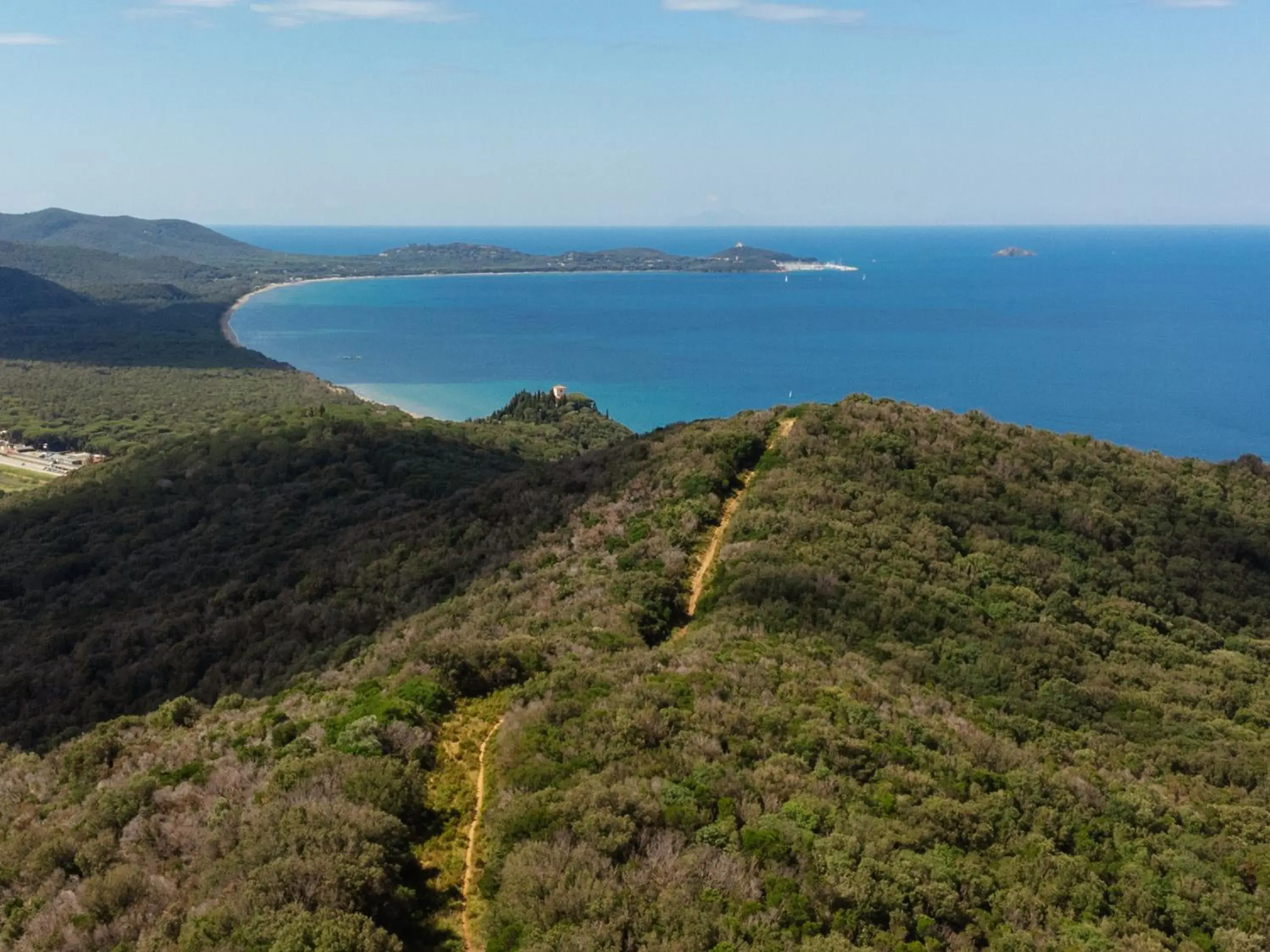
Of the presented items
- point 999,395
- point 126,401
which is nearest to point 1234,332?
point 999,395

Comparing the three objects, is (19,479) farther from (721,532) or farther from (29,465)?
(721,532)

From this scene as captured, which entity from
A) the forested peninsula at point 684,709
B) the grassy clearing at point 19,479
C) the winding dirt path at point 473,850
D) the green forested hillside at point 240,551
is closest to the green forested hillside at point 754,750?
the forested peninsula at point 684,709

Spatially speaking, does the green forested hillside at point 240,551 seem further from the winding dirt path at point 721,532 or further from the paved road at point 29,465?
the paved road at point 29,465

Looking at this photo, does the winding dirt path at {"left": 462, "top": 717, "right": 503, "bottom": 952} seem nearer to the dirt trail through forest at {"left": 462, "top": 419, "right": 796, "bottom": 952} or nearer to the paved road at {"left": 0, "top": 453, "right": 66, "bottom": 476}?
the dirt trail through forest at {"left": 462, "top": 419, "right": 796, "bottom": 952}

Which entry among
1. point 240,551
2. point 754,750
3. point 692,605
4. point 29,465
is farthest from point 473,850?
point 29,465

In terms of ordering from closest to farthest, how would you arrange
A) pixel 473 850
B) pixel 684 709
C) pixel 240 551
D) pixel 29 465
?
pixel 473 850, pixel 684 709, pixel 240 551, pixel 29 465

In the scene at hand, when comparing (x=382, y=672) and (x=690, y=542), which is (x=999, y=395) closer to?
(x=690, y=542)
